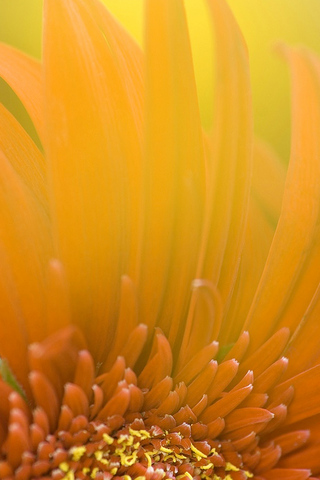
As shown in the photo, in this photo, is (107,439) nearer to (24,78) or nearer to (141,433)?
(141,433)

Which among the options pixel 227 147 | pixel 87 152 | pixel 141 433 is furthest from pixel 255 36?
pixel 141 433

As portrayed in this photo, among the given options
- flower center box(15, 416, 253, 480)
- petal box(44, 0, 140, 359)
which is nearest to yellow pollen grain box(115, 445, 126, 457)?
flower center box(15, 416, 253, 480)

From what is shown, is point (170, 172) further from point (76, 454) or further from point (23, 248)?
point (76, 454)

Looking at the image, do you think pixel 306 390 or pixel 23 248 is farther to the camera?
pixel 306 390

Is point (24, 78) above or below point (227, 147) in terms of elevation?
above

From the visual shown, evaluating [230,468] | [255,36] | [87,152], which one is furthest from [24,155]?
[230,468]

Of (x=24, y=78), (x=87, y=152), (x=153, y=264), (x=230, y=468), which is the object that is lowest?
(x=230, y=468)

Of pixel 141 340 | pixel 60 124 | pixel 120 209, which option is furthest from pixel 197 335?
pixel 60 124
